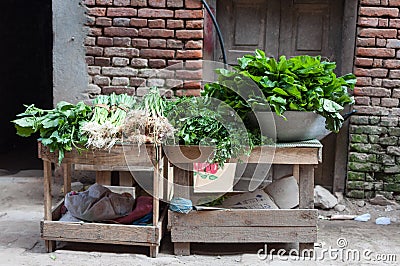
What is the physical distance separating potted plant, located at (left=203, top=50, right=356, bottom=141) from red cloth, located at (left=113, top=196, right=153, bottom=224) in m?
1.06

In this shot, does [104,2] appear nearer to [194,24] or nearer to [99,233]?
[194,24]

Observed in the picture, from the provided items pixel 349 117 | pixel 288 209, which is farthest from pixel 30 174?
pixel 349 117

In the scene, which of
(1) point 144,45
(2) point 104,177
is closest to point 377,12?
(1) point 144,45

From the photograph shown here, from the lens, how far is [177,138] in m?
3.14

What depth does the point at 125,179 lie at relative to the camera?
425 centimetres

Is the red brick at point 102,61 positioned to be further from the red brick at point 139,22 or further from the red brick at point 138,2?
the red brick at point 138,2

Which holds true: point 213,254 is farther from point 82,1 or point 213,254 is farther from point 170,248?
point 82,1

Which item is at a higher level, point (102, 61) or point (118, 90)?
point (102, 61)

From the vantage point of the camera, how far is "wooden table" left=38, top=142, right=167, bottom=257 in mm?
3061

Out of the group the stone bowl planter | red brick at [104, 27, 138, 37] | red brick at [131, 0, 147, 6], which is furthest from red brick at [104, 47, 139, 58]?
the stone bowl planter

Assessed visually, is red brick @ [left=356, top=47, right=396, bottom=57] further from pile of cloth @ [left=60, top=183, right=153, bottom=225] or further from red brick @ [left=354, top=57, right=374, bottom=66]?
pile of cloth @ [left=60, top=183, right=153, bottom=225]

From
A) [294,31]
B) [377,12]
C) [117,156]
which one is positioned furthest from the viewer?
[294,31]

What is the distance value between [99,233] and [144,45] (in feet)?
6.78

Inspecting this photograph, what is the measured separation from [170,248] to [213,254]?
0.34 m
